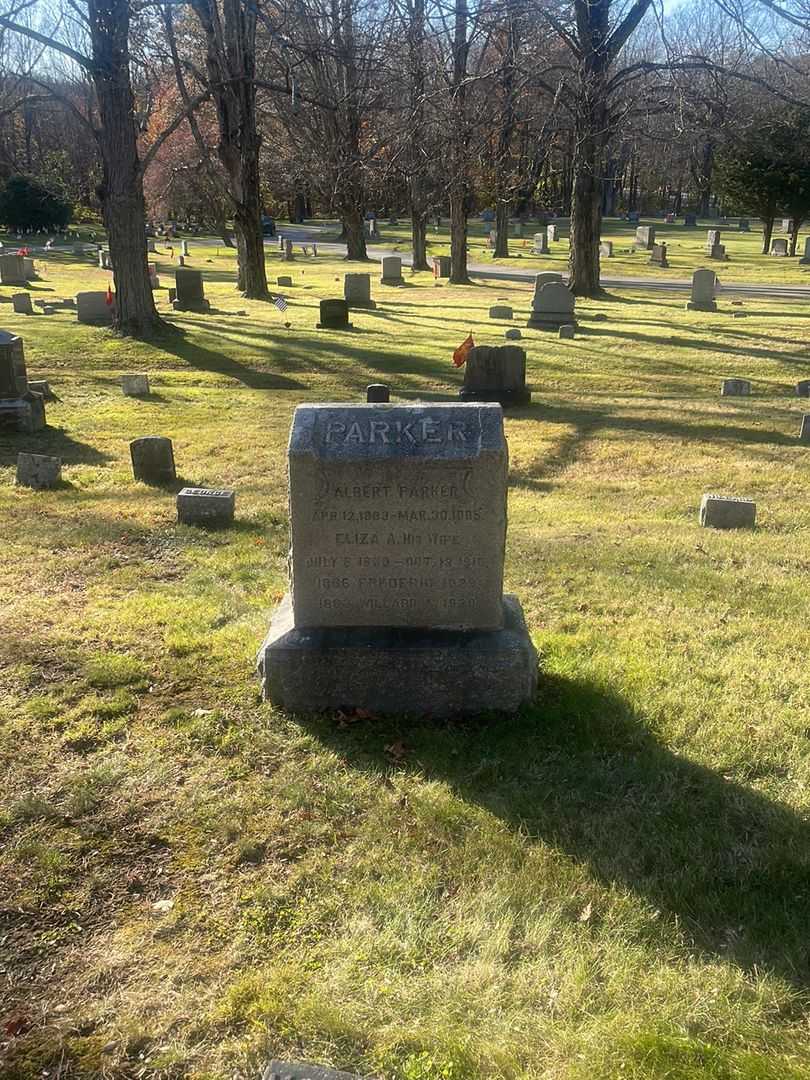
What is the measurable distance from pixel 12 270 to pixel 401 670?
110 feet

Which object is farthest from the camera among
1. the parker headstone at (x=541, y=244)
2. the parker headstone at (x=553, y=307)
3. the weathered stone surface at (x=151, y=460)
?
the parker headstone at (x=541, y=244)

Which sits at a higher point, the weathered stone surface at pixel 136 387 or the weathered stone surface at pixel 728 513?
the weathered stone surface at pixel 136 387

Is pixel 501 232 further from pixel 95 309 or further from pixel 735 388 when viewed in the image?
pixel 735 388

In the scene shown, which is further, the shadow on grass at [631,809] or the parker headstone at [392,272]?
the parker headstone at [392,272]

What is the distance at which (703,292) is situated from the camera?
26109 mm

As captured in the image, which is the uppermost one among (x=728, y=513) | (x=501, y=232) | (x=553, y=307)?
(x=501, y=232)

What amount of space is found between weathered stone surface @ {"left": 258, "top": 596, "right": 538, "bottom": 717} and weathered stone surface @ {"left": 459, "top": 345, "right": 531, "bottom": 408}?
33.0 feet

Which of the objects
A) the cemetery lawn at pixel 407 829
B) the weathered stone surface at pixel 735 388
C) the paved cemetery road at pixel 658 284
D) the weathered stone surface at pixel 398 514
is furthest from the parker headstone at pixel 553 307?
the weathered stone surface at pixel 398 514

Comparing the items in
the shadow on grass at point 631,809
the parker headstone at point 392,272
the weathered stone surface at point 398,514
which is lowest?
the shadow on grass at point 631,809

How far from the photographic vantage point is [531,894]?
356 centimetres

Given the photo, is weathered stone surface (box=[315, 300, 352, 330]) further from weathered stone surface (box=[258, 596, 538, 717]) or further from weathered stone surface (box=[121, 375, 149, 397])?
weathered stone surface (box=[258, 596, 538, 717])

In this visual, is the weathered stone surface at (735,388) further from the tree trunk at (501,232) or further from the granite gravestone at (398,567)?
the tree trunk at (501,232)

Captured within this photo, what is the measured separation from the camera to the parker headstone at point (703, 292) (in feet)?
85.5

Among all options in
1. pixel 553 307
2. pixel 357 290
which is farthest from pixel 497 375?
pixel 357 290
